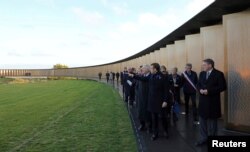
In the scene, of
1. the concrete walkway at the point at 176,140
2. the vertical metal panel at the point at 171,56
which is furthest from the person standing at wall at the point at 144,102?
the vertical metal panel at the point at 171,56

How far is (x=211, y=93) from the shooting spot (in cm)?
895

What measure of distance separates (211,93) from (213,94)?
2.7 inches

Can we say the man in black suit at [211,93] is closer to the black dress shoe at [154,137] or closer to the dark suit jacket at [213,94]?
the dark suit jacket at [213,94]

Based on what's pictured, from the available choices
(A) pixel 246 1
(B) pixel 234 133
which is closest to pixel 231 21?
A: (A) pixel 246 1

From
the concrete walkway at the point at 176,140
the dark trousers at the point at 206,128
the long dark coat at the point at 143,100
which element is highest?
the long dark coat at the point at 143,100

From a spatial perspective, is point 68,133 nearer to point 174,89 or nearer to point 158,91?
point 158,91

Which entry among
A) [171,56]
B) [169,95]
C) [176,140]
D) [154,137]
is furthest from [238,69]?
[171,56]

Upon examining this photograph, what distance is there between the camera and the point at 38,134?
12305 millimetres

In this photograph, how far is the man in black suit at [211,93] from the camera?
896 centimetres

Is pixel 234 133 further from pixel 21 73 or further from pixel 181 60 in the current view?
pixel 21 73

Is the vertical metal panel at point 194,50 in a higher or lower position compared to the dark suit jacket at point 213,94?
higher

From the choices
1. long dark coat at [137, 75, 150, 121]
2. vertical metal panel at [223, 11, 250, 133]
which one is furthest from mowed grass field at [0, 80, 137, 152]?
vertical metal panel at [223, 11, 250, 133]

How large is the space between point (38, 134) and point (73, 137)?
57.3 inches

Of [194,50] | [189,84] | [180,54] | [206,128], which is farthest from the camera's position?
[180,54]
